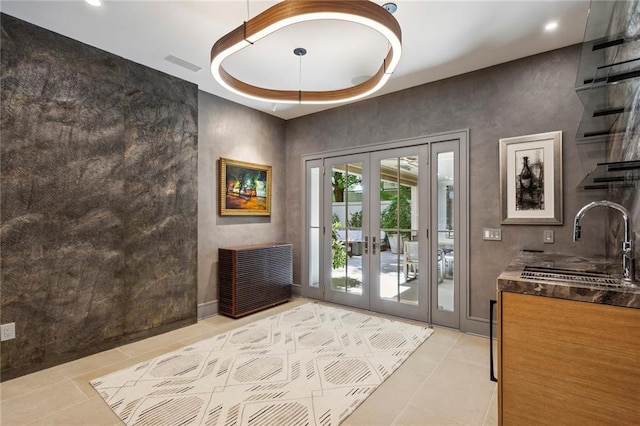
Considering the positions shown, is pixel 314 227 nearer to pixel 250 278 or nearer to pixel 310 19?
pixel 250 278

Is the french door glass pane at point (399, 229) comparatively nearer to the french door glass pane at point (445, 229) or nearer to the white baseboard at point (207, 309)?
the french door glass pane at point (445, 229)

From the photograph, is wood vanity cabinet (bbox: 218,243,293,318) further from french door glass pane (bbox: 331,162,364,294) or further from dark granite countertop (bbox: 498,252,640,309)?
dark granite countertop (bbox: 498,252,640,309)

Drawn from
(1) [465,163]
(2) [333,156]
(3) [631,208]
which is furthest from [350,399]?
(2) [333,156]

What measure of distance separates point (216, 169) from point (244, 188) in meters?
0.50

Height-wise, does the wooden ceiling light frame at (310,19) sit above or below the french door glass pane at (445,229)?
above

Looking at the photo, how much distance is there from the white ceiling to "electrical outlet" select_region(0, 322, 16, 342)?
2540 mm

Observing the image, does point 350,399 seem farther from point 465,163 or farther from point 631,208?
point 465,163

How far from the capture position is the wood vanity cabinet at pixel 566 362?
4.29 feet

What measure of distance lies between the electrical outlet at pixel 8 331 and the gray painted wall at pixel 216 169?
1744mm

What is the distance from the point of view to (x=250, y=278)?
4215 millimetres

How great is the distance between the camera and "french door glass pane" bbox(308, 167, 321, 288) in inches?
194

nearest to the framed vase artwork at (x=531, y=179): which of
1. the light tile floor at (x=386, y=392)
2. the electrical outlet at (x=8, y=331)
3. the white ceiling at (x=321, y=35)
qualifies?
the white ceiling at (x=321, y=35)

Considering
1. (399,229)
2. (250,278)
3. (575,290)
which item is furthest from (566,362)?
(250,278)

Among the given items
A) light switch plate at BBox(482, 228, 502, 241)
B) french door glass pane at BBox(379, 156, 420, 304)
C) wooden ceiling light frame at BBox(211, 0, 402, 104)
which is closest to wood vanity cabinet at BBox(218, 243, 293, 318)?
french door glass pane at BBox(379, 156, 420, 304)
